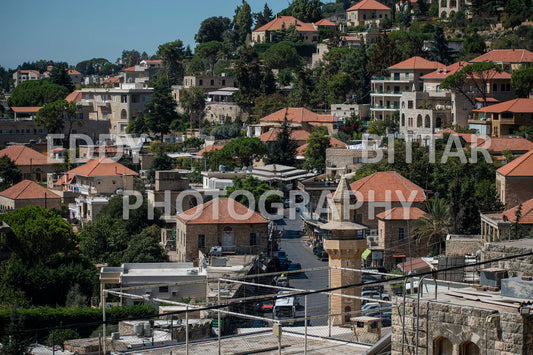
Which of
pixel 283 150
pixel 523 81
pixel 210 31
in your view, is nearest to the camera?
pixel 523 81

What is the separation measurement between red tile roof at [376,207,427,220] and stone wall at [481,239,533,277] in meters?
21.2

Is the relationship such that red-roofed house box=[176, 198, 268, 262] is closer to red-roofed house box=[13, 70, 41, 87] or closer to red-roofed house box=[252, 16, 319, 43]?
red-roofed house box=[252, 16, 319, 43]

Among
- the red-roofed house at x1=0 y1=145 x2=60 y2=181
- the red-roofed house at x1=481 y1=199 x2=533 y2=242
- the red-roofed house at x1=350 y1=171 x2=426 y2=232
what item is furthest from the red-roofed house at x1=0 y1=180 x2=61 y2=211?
the red-roofed house at x1=481 y1=199 x2=533 y2=242

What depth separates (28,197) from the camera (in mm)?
48281

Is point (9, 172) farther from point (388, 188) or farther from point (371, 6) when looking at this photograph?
point (371, 6)

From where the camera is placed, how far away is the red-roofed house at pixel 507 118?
165 ft

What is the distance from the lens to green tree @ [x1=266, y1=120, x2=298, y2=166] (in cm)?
5397

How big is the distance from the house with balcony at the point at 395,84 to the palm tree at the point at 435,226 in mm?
26080

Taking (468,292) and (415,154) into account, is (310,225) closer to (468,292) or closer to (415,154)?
(415,154)

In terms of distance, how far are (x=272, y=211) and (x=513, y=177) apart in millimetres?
11328

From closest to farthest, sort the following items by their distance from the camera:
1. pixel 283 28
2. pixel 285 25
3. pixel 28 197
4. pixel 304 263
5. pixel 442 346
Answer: pixel 442 346 → pixel 304 263 → pixel 28 197 → pixel 283 28 → pixel 285 25

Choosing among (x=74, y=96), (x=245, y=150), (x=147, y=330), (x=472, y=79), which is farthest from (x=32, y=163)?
(x=147, y=330)

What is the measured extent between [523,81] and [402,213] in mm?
21625

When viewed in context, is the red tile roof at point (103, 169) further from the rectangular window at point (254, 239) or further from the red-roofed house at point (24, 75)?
the red-roofed house at point (24, 75)
